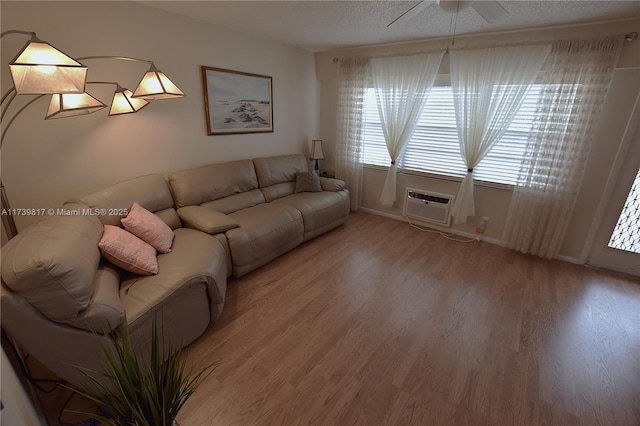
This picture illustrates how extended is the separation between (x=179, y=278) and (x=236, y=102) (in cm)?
242

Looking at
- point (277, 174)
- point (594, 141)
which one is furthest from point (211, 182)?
point (594, 141)

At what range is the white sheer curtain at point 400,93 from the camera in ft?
11.5

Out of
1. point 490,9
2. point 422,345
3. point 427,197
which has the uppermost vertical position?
point 490,9

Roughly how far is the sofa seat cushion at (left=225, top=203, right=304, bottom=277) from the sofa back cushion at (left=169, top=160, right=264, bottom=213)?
298 millimetres

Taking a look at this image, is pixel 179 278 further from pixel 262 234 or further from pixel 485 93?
pixel 485 93

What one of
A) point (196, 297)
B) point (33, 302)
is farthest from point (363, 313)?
point (33, 302)

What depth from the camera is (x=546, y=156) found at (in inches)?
117

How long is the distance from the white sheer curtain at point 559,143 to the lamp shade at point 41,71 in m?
3.91

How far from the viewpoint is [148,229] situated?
6.93 ft

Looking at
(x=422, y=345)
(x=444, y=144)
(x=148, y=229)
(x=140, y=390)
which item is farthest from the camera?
(x=444, y=144)

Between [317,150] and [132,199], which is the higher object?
[317,150]

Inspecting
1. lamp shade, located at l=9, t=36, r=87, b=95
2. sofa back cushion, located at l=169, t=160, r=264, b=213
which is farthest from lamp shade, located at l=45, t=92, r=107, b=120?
sofa back cushion, located at l=169, t=160, r=264, b=213

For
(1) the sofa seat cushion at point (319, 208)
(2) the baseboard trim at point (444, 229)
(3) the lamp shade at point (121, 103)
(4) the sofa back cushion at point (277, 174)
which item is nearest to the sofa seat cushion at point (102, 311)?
(3) the lamp shade at point (121, 103)

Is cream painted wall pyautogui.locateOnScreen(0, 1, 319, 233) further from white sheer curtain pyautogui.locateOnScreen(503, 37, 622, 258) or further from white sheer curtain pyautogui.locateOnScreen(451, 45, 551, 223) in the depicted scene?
white sheer curtain pyautogui.locateOnScreen(503, 37, 622, 258)
